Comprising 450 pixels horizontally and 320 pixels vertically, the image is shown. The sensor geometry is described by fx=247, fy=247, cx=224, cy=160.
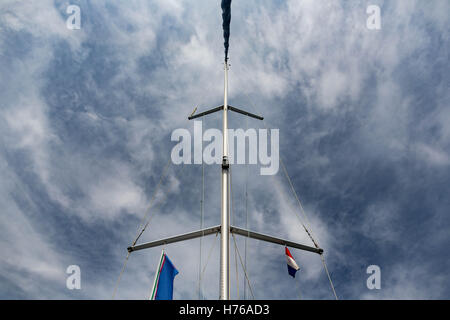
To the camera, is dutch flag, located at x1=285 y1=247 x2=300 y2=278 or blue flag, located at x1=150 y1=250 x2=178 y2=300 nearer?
blue flag, located at x1=150 y1=250 x2=178 y2=300

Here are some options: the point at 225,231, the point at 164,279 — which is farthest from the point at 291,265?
the point at 164,279

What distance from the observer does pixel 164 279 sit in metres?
11.6

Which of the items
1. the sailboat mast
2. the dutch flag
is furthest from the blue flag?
the dutch flag

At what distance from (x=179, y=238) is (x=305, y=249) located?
7.00 meters

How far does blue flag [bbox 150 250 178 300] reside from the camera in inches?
434

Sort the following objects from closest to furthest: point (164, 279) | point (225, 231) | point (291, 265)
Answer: point (164, 279), point (225, 231), point (291, 265)

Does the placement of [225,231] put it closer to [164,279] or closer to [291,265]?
[164,279]

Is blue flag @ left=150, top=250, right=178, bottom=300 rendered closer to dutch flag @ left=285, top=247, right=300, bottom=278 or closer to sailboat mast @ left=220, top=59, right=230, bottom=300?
sailboat mast @ left=220, top=59, right=230, bottom=300

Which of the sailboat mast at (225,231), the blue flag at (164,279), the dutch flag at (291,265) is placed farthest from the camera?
the dutch flag at (291,265)

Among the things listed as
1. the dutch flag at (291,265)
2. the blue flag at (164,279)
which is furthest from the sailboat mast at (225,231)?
the dutch flag at (291,265)

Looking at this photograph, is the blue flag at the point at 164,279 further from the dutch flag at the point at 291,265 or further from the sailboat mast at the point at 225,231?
the dutch flag at the point at 291,265

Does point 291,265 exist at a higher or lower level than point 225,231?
lower

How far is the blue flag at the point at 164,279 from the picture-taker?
434 inches
